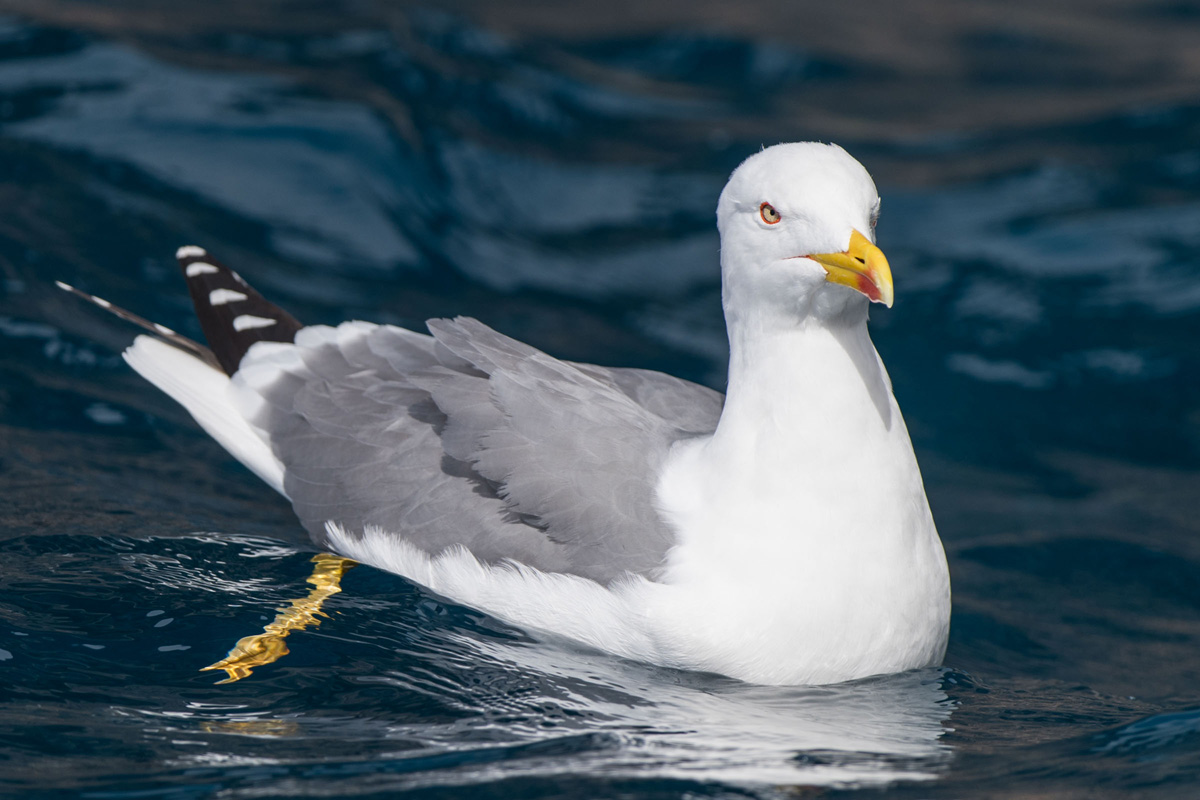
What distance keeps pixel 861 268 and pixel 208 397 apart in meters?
3.00

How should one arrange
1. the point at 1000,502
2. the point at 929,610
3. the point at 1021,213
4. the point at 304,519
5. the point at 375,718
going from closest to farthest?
the point at 375,718 → the point at 929,610 → the point at 304,519 → the point at 1000,502 → the point at 1021,213

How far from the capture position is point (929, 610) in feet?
14.1

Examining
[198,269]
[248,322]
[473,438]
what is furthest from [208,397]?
[473,438]

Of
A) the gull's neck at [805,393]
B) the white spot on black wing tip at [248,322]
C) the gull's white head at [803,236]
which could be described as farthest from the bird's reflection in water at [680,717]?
the white spot on black wing tip at [248,322]

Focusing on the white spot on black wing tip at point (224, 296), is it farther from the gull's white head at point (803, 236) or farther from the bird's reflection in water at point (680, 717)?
the gull's white head at point (803, 236)

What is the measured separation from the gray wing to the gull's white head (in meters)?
0.70

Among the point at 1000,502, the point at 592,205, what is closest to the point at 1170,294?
the point at 1000,502

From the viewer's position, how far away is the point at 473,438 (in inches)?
180

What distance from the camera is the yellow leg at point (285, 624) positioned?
425cm

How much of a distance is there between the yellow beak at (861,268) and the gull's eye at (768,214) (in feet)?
0.61

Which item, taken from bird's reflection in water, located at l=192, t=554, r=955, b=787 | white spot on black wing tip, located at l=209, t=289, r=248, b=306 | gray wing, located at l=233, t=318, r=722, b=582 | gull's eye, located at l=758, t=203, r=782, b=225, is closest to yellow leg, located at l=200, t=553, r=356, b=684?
bird's reflection in water, located at l=192, t=554, r=955, b=787

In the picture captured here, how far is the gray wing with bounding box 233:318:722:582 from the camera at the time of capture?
14.3ft

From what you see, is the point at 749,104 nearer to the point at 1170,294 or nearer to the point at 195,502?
the point at 1170,294

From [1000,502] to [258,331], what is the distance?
373 centimetres
